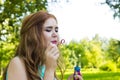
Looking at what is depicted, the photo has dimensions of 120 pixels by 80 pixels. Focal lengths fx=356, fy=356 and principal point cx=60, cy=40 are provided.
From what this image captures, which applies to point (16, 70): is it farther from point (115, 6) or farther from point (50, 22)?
point (115, 6)

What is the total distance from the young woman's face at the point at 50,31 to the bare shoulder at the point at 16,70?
0.75 feet

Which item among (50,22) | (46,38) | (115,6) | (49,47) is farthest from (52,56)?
(115,6)

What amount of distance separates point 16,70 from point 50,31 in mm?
345

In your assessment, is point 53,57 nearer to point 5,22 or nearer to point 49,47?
point 49,47

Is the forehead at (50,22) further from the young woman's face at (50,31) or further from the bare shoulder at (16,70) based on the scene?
the bare shoulder at (16,70)

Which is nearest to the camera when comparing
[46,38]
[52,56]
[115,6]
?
[52,56]

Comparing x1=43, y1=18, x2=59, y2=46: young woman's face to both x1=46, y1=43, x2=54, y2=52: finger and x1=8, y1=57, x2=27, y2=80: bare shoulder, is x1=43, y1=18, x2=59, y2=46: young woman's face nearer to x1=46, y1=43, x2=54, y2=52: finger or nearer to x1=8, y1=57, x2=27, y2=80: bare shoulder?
x1=46, y1=43, x2=54, y2=52: finger

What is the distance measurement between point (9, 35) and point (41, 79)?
12.6 metres

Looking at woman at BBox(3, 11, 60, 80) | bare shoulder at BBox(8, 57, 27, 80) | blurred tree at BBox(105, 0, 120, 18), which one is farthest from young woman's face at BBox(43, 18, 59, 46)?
blurred tree at BBox(105, 0, 120, 18)

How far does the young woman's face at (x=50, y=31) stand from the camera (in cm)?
224

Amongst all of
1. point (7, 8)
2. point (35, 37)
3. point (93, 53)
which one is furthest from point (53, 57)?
point (93, 53)

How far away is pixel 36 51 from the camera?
7.59 feet

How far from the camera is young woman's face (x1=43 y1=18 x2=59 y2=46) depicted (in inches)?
88.4

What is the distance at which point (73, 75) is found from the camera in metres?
2.57
